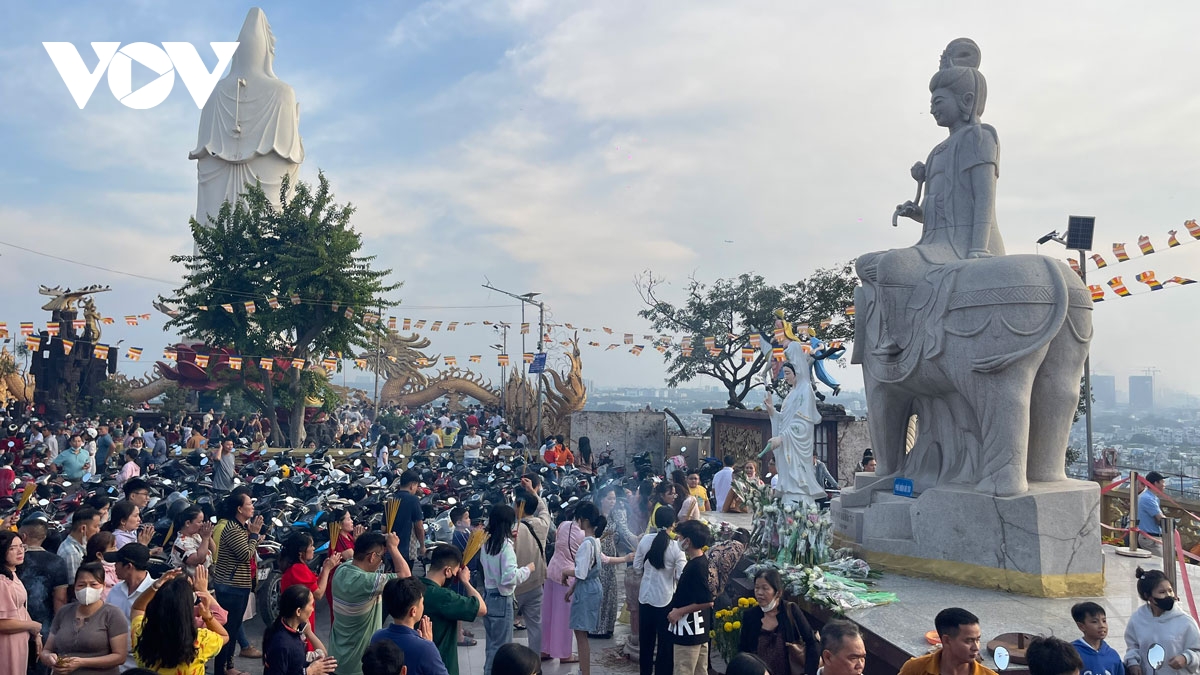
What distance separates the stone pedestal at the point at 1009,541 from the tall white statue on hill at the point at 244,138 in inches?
1194

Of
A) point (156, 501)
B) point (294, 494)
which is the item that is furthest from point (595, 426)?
point (156, 501)

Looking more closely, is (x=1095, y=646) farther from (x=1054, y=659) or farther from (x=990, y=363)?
(x=990, y=363)

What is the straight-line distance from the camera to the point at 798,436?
28.8ft

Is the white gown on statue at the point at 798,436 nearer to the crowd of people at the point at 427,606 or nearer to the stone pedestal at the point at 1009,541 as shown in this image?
the crowd of people at the point at 427,606

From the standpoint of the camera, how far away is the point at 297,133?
34562 millimetres

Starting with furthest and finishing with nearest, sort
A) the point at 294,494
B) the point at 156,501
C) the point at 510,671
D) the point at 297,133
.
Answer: the point at 297,133, the point at 294,494, the point at 156,501, the point at 510,671

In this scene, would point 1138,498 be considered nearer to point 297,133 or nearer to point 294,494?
point 294,494

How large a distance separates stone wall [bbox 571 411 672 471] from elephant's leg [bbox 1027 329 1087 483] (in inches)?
558

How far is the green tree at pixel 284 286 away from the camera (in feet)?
73.4

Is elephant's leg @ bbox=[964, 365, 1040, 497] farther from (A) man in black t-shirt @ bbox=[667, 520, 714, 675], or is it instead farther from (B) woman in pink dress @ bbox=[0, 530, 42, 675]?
(B) woman in pink dress @ bbox=[0, 530, 42, 675]

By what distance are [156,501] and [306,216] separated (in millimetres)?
13987

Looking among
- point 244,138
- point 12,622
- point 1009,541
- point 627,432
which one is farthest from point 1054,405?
point 244,138

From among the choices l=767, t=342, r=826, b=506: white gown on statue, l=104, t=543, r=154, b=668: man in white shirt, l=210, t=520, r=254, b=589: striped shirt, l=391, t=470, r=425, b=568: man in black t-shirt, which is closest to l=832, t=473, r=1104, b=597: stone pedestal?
l=767, t=342, r=826, b=506: white gown on statue

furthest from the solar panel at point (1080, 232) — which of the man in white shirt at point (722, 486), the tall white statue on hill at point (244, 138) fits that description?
the tall white statue on hill at point (244, 138)
